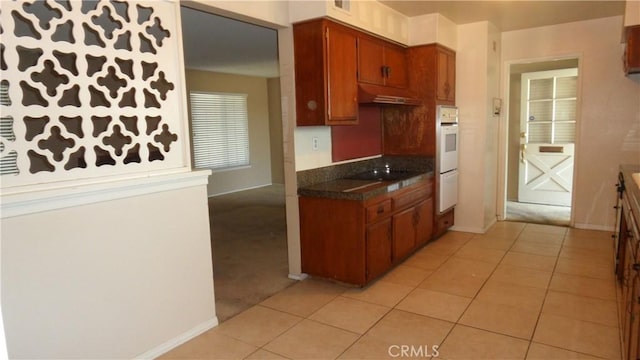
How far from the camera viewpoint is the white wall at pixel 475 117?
15.3 ft

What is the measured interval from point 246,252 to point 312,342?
200 cm

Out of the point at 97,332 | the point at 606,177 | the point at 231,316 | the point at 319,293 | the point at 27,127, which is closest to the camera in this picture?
the point at 27,127

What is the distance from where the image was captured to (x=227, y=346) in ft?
8.27

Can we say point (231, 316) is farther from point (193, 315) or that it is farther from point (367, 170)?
point (367, 170)

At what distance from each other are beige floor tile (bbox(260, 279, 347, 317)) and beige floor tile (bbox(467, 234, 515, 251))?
73.4 inches

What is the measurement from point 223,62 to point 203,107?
A: 4.08 ft

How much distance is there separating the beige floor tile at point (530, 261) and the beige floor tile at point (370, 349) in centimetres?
187

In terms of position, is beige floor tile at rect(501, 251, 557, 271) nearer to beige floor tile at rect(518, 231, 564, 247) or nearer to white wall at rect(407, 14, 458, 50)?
beige floor tile at rect(518, 231, 564, 247)

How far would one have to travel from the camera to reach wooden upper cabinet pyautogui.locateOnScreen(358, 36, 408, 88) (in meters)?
3.62

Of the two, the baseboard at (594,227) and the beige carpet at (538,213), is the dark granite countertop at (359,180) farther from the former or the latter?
the baseboard at (594,227)

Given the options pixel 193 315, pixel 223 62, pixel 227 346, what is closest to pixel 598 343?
pixel 227 346

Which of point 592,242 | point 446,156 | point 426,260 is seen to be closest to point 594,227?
point 592,242

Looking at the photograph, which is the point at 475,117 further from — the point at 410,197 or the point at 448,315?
the point at 448,315

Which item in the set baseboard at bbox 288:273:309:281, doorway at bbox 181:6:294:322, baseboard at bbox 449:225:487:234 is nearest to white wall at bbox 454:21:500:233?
baseboard at bbox 449:225:487:234
